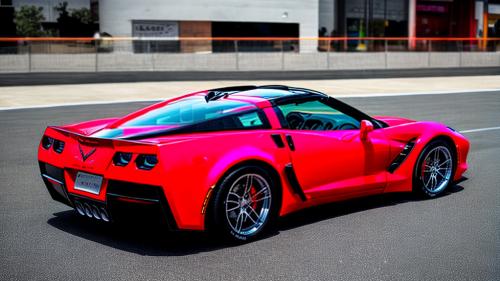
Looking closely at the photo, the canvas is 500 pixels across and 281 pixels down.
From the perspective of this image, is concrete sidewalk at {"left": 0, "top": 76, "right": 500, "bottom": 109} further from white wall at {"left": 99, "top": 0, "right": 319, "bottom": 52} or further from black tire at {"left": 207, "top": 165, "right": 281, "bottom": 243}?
white wall at {"left": 99, "top": 0, "right": 319, "bottom": 52}

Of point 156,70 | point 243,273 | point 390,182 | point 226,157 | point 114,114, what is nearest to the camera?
point 243,273

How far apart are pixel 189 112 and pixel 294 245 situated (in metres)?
1.37

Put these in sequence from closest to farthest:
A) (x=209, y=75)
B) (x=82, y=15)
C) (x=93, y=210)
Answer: (x=93, y=210) < (x=209, y=75) < (x=82, y=15)

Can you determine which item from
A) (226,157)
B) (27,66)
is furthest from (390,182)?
(27,66)

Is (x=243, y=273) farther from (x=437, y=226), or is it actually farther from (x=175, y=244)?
(x=437, y=226)

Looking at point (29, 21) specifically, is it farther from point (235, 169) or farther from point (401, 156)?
point (235, 169)

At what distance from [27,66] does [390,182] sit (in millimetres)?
19744

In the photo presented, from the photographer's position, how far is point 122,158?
189 inches

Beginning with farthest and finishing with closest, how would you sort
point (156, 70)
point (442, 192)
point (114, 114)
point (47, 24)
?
point (47, 24)
point (156, 70)
point (114, 114)
point (442, 192)

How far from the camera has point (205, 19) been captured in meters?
38.5

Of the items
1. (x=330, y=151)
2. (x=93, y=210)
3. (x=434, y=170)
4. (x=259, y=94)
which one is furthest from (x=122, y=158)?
(x=434, y=170)

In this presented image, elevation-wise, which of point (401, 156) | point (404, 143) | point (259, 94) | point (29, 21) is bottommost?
point (401, 156)

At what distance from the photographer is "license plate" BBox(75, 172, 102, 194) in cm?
490

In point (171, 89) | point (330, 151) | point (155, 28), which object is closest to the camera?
point (330, 151)
